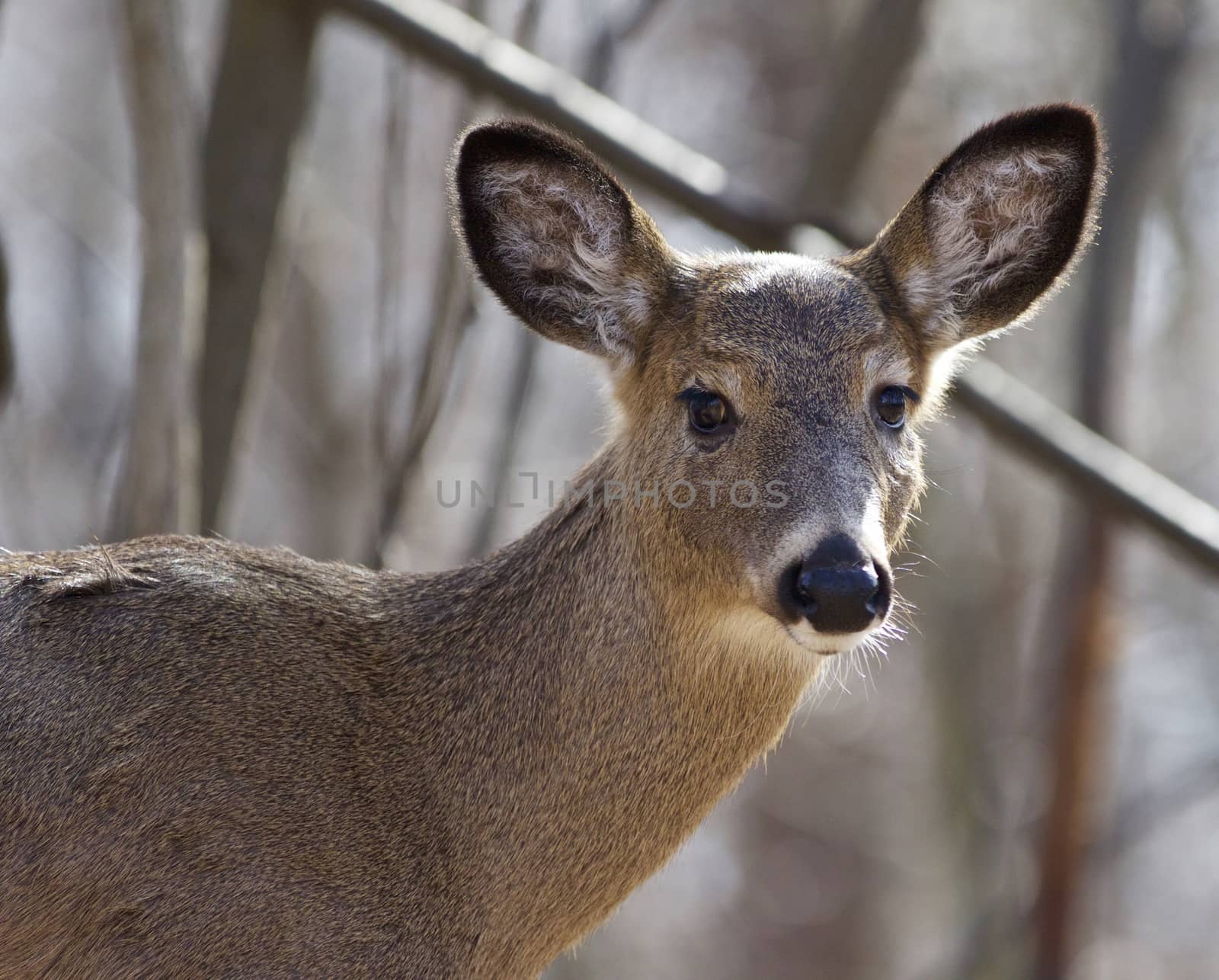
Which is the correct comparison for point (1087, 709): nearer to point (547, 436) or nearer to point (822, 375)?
point (822, 375)

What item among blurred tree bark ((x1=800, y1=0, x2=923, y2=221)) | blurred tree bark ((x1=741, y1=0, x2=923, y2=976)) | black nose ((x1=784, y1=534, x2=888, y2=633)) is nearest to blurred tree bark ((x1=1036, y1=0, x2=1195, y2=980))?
blurred tree bark ((x1=800, y1=0, x2=923, y2=221))

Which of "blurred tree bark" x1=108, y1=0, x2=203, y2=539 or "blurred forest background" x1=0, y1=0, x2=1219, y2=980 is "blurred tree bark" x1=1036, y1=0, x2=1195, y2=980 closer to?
"blurred forest background" x1=0, y1=0, x2=1219, y2=980

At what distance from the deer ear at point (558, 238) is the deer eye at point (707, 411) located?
538 mm

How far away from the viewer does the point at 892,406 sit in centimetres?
486

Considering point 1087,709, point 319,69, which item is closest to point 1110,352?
point 1087,709

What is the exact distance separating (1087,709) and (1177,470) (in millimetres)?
6467

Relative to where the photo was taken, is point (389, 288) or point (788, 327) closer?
point (788, 327)

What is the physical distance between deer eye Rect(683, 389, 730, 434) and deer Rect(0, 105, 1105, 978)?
11mm

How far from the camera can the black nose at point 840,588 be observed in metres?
4.00

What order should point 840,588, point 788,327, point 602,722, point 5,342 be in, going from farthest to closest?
point 5,342
point 788,327
point 602,722
point 840,588

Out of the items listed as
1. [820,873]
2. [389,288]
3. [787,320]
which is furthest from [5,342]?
[820,873]

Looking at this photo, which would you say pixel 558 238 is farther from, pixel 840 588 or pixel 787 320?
pixel 840 588

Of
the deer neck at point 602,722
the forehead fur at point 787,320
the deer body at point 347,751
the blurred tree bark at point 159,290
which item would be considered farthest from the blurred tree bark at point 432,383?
the deer neck at point 602,722

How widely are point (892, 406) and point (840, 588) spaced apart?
41.4 inches
